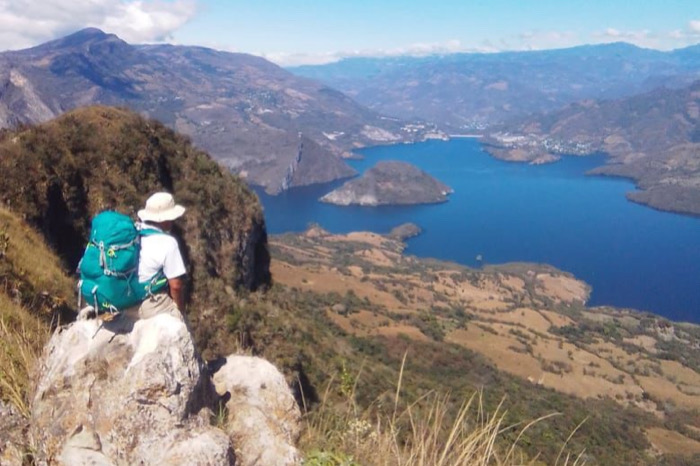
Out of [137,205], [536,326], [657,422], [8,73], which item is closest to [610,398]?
[657,422]

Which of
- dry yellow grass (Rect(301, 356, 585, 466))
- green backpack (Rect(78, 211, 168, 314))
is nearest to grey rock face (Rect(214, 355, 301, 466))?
dry yellow grass (Rect(301, 356, 585, 466))

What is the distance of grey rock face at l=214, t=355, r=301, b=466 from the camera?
3395 millimetres

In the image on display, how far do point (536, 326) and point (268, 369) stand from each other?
2422 inches

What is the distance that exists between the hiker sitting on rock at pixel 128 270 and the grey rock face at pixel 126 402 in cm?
21

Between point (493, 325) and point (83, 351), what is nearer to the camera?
point (83, 351)

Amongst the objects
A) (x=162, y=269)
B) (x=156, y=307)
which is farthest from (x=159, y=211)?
(x=156, y=307)

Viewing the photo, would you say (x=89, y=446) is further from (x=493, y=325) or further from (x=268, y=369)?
(x=493, y=325)

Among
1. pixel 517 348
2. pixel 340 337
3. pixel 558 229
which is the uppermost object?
pixel 340 337

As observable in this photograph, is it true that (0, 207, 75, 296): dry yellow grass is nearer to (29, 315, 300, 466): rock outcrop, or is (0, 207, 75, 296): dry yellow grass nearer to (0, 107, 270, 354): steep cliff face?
(0, 107, 270, 354): steep cliff face

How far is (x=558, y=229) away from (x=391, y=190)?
50402mm

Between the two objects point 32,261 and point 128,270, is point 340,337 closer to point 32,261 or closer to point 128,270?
point 32,261

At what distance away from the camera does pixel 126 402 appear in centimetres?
307

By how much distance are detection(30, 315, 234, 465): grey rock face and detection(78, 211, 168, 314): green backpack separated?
0.22m

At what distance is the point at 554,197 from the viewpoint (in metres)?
157
